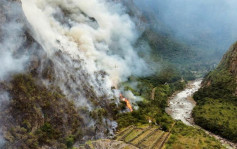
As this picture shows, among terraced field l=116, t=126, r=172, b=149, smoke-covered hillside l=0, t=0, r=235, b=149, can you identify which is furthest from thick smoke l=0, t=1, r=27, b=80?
terraced field l=116, t=126, r=172, b=149

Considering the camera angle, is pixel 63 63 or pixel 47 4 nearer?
pixel 63 63

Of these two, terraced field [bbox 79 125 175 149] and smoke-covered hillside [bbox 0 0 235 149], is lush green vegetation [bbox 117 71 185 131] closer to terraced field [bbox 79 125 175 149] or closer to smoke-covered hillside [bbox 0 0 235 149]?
smoke-covered hillside [bbox 0 0 235 149]

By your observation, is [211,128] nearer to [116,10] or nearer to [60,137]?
[60,137]

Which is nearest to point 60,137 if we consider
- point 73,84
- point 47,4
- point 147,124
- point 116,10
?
point 73,84

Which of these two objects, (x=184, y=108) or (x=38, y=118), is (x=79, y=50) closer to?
(x=38, y=118)

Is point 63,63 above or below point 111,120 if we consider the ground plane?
above
